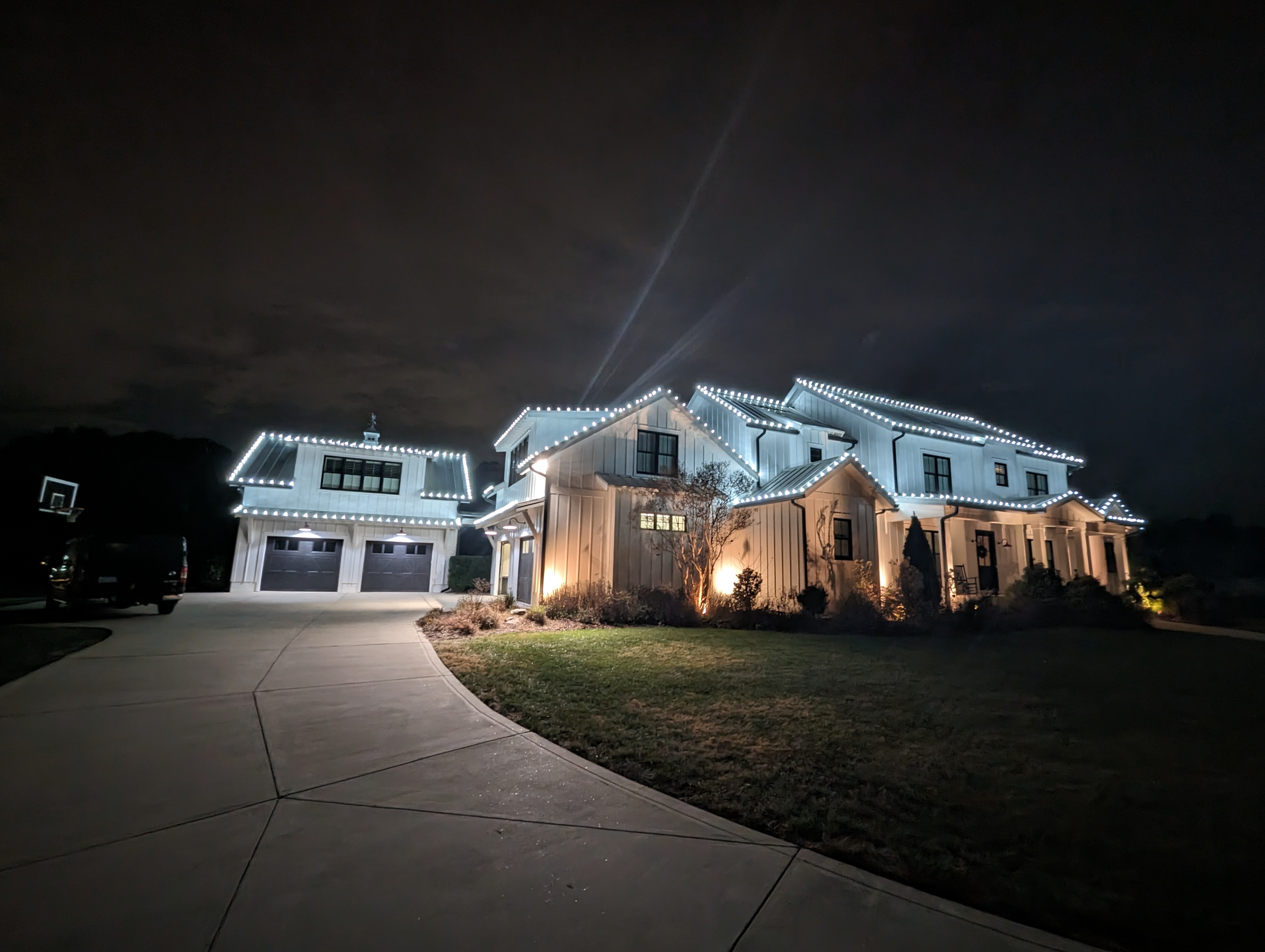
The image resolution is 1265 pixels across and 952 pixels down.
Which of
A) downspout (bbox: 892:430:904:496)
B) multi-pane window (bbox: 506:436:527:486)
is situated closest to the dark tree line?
multi-pane window (bbox: 506:436:527:486)

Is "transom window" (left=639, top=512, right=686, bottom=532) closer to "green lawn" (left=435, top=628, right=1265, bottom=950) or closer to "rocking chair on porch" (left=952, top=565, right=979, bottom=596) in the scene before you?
"green lawn" (left=435, top=628, right=1265, bottom=950)

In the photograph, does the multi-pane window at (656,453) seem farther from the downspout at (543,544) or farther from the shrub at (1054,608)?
the shrub at (1054,608)

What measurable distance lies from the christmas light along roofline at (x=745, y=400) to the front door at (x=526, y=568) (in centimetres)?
886

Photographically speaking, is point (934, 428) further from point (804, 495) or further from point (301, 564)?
point (301, 564)

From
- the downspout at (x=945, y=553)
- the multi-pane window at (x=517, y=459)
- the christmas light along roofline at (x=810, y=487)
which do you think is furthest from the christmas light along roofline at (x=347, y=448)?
the downspout at (x=945, y=553)

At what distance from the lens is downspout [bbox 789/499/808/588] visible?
1549 centimetres

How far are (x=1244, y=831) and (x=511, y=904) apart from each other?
447 centimetres

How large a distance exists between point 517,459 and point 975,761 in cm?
1771

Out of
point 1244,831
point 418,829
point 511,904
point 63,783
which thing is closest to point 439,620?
point 63,783

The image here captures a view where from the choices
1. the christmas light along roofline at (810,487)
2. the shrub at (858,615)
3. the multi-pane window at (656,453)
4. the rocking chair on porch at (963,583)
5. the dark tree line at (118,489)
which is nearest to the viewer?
the shrub at (858,615)

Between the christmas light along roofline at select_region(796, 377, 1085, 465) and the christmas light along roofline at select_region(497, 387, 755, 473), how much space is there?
6.86 meters

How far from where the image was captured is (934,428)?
22984 millimetres

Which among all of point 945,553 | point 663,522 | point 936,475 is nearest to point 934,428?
point 936,475

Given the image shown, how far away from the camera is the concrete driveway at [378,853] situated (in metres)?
2.35
